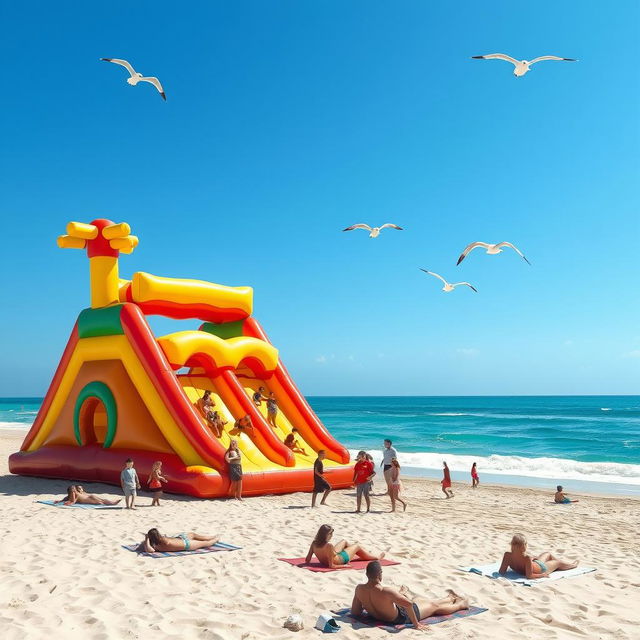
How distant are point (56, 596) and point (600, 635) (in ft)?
12.9

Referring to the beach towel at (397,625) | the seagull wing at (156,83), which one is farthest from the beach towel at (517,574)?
the seagull wing at (156,83)

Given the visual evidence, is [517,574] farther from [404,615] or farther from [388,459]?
[388,459]

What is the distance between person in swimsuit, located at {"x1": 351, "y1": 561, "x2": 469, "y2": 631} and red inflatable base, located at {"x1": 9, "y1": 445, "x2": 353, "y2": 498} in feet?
19.4

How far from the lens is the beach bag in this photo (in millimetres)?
4566

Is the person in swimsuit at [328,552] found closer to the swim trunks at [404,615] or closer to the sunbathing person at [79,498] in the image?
the swim trunks at [404,615]

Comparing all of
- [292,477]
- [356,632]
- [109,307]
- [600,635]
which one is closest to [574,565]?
[600,635]

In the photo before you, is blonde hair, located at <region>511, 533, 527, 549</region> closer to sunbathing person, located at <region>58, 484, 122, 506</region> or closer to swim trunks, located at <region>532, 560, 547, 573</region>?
swim trunks, located at <region>532, 560, 547, 573</region>

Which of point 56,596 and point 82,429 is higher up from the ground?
point 82,429

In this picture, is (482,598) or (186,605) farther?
(482,598)

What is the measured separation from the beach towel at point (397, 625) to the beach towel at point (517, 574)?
1.01 m

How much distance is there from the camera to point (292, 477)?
11.5 metres

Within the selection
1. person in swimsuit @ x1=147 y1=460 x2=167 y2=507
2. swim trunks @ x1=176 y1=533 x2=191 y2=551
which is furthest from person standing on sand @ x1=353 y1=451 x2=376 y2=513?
swim trunks @ x1=176 y1=533 x2=191 y2=551

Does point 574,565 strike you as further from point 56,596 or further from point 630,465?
point 630,465

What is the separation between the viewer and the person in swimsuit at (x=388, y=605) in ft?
15.5
